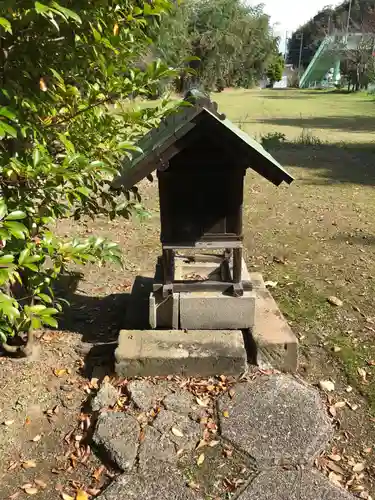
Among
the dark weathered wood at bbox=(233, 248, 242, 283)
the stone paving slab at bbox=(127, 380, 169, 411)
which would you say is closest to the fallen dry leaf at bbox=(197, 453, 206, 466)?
the stone paving slab at bbox=(127, 380, 169, 411)

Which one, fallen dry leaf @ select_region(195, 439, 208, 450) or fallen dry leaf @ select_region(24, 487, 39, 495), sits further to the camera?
fallen dry leaf @ select_region(195, 439, 208, 450)

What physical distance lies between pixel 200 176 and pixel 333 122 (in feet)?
63.5

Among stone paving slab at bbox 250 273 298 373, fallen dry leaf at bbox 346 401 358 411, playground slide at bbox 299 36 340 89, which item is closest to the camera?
fallen dry leaf at bbox 346 401 358 411

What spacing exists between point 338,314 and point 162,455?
2394mm

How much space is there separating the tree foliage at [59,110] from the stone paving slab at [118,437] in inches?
33.9

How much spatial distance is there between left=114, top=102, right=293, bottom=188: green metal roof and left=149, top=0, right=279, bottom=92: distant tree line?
1192 inches

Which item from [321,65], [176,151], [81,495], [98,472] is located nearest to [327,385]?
[98,472]

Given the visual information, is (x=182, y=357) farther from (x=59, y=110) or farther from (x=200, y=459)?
(x=59, y=110)

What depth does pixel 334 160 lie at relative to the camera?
1218 centimetres

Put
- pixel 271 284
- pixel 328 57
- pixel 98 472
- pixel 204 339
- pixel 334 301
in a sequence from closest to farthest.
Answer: pixel 98 472, pixel 204 339, pixel 334 301, pixel 271 284, pixel 328 57

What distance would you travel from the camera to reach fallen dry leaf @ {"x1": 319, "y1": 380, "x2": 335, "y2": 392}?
3.32m

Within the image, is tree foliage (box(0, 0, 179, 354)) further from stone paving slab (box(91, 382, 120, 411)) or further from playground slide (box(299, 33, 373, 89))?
playground slide (box(299, 33, 373, 89))

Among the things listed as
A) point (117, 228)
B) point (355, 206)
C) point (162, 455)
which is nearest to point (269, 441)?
point (162, 455)

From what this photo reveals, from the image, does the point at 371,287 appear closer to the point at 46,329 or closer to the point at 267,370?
the point at 267,370
